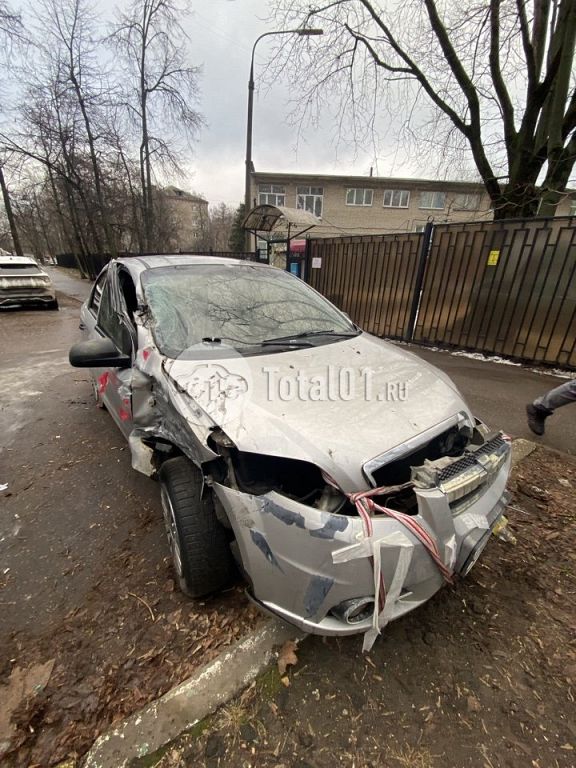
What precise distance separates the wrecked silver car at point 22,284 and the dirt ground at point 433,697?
41.8 feet

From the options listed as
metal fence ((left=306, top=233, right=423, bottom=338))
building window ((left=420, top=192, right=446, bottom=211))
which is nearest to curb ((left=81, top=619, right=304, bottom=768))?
metal fence ((left=306, top=233, right=423, bottom=338))

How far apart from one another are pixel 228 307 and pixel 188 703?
7.08 feet

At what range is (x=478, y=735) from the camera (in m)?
1.37

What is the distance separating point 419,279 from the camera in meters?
6.99

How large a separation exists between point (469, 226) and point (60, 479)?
23.0 ft

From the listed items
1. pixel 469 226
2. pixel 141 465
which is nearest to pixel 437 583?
pixel 141 465

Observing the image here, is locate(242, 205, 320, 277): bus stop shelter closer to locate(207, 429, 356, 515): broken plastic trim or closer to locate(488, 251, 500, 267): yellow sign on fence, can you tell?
locate(488, 251, 500, 267): yellow sign on fence

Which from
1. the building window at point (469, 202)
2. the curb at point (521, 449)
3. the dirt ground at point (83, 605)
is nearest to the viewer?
the dirt ground at point (83, 605)

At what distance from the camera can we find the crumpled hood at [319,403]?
1449 millimetres

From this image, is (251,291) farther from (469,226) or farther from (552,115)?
(552,115)

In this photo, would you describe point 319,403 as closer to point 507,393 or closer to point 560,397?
point 560,397

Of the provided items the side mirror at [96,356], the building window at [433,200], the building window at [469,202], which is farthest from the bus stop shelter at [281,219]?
the building window at [433,200]

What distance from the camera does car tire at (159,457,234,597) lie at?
172cm

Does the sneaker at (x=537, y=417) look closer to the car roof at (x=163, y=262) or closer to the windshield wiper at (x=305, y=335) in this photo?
the windshield wiper at (x=305, y=335)
